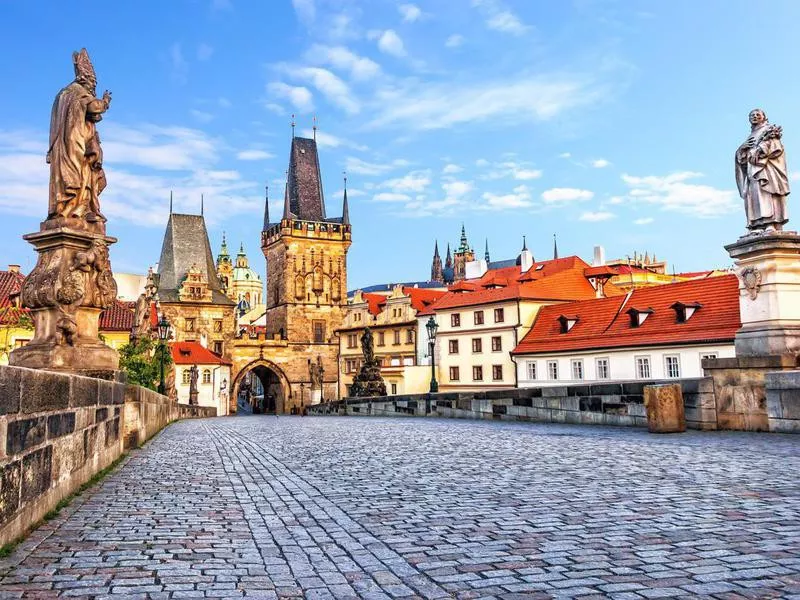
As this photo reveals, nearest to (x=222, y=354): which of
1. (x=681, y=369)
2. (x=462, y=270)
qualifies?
(x=681, y=369)

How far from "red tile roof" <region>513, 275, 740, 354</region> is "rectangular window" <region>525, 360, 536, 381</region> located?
768 mm

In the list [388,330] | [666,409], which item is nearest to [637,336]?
[666,409]

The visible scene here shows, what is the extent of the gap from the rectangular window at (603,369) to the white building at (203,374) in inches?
1680

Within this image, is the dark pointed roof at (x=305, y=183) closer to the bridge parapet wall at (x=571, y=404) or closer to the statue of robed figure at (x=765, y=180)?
the bridge parapet wall at (x=571, y=404)

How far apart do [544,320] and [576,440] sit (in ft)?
132

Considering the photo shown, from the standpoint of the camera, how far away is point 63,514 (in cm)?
598

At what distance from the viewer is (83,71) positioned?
34.3 ft

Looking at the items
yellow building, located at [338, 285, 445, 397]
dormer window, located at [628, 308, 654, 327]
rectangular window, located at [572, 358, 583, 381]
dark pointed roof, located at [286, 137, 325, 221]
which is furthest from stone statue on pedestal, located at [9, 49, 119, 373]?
dark pointed roof, located at [286, 137, 325, 221]

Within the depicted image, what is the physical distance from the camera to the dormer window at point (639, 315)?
4309 cm

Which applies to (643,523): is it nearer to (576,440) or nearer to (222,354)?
(576,440)

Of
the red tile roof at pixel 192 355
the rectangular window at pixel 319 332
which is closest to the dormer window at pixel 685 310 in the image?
the red tile roof at pixel 192 355

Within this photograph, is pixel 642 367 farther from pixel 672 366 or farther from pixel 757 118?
pixel 757 118

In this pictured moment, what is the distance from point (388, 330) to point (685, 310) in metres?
33.8

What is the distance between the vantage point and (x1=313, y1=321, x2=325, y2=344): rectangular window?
8862 centimetres
